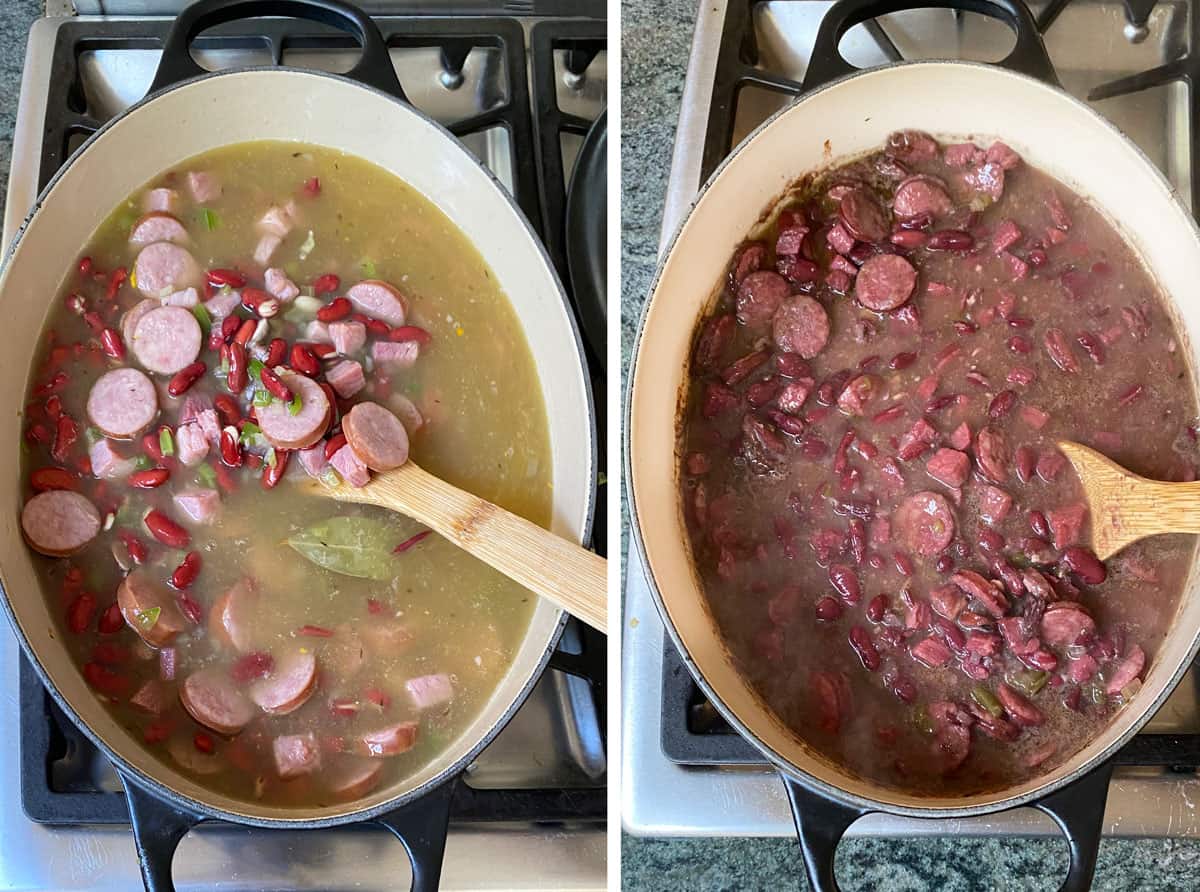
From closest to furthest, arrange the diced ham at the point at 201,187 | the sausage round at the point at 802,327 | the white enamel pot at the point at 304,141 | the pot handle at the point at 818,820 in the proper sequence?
1. the pot handle at the point at 818,820
2. the white enamel pot at the point at 304,141
3. the sausage round at the point at 802,327
4. the diced ham at the point at 201,187

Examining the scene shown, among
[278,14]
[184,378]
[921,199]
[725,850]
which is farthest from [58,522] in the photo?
[921,199]

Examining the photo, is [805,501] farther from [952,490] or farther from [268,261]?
[268,261]

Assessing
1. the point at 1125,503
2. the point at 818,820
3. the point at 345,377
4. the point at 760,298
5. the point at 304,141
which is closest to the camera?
the point at 818,820

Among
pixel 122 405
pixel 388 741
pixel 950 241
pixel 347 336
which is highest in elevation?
pixel 950 241

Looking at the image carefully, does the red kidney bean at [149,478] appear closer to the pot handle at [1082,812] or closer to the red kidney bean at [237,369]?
the red kidney bean at [237,369]

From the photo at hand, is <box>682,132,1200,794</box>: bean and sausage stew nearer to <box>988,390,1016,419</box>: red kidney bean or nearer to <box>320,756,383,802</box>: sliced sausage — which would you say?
<box>988,390,1016,419</box>: red kidney bean

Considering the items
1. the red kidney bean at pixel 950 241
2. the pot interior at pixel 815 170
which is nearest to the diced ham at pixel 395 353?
the pot interior at pixel 815 170

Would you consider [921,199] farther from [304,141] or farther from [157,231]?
[157,231]

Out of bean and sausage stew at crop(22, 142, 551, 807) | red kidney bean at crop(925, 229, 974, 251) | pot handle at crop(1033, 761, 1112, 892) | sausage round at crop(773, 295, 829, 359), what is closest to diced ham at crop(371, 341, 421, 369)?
bean and sausage stew at crop(22, 142, 551, 807)
